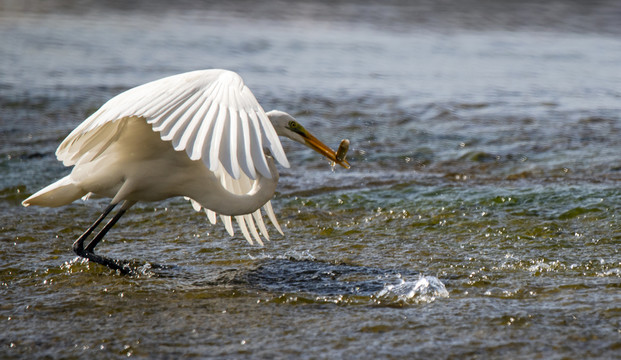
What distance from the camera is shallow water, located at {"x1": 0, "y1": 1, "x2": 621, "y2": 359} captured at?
390 cm

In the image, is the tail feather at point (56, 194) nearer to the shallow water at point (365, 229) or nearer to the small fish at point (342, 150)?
the shallow water at point (365, 229)

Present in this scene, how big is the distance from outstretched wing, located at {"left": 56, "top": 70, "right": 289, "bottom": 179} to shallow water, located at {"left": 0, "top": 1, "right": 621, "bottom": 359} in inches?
33.0

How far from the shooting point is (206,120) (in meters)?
4.20

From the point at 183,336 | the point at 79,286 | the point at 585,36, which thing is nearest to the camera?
the point at 183,336

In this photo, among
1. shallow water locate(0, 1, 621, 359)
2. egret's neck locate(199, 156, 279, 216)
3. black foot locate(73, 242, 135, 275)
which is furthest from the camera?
black foot locate(73, 242, 135, 275)

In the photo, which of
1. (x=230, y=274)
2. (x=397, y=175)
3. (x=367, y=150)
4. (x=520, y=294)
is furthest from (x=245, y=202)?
(x=367, y=150)

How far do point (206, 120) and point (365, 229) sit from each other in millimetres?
2052

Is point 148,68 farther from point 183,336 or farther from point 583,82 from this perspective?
point 183,336

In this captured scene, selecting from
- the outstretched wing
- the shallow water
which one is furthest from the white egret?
the shallow water

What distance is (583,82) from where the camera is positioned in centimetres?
1178

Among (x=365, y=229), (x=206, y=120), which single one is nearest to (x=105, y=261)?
(x=206, y=120)

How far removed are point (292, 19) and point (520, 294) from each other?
49.3 ft

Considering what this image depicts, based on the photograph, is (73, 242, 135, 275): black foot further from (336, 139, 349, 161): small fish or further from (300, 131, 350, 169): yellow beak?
(336, 139, 349, 161): small fish

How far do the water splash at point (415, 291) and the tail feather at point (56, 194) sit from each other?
201 centimetres
